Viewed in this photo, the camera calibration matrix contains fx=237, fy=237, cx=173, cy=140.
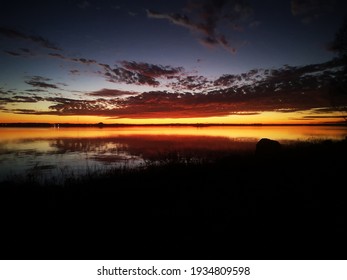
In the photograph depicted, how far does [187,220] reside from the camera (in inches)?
307

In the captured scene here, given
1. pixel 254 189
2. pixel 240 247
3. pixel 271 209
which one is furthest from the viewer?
pixel 254 189

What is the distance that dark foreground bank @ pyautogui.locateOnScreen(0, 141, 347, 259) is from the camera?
6.13 m

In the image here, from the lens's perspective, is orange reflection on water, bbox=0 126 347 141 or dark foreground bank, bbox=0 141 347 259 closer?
dark foreground bank, bbox=0 141 347 259

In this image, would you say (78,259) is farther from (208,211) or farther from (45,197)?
(45,197)

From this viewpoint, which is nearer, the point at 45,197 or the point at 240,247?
the point at 240,247

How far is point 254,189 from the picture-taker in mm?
10648

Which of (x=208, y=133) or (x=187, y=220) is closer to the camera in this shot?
(x=187, y=220)

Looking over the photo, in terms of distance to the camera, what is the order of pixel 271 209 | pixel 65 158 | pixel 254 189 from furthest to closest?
1. pixel 65 158
2. pixel 254 189
3. pixel 271 209

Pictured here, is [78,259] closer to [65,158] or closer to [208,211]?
[208,211]

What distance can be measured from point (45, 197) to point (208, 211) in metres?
8.53

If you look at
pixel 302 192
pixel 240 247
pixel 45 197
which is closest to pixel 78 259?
pixel 240 247

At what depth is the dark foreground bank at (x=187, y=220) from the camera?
241 inches

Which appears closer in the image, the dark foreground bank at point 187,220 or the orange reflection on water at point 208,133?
the dark foreground bank at point 187,220
